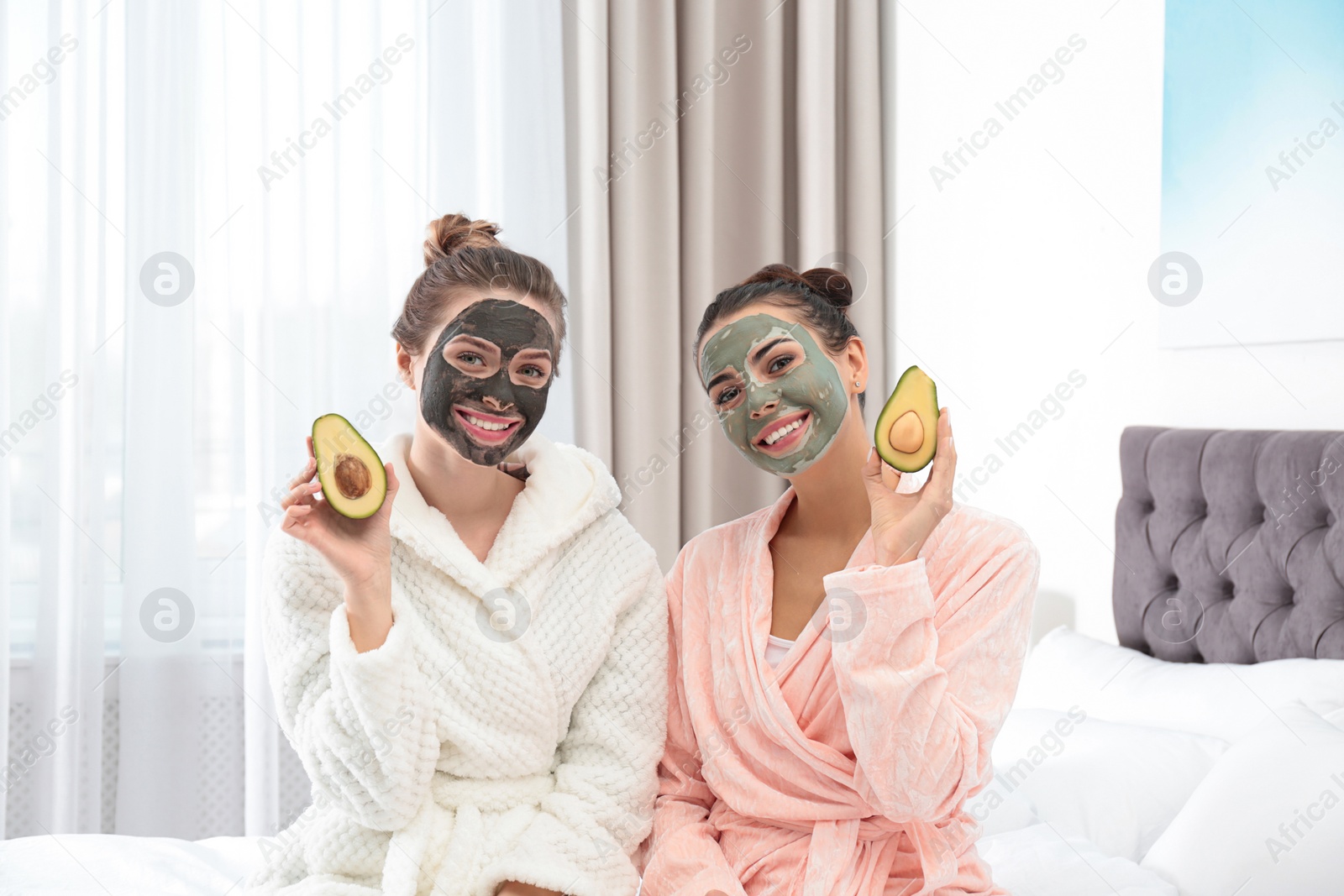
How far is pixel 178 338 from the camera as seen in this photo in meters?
2.87

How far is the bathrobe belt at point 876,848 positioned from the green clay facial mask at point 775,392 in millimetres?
449

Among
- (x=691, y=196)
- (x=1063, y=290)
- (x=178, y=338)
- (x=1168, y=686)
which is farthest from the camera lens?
(x=691, y=196)

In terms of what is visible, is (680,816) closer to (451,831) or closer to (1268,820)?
(451,831)

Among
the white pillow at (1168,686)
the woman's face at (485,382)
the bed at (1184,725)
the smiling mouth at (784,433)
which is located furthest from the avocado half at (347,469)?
the white pillow at (1168,686)

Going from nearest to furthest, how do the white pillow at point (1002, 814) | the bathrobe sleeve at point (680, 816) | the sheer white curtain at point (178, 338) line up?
1. the bathrobe sleeve at point (680, 816)
2. the white pillow at point (1002, 814)
3. the sheer white curtain at point (178, 338)

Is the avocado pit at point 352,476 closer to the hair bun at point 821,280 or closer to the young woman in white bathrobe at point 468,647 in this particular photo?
the young woman in white bathrobe at point 468,647

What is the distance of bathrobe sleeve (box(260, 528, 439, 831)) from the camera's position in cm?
130

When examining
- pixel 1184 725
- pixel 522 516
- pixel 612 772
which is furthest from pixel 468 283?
pixel 1184 725

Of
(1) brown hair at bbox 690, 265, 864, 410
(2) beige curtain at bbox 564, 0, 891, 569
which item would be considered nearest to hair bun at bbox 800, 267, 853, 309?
(1) brown hair at bbox 690, 265, 864, 410

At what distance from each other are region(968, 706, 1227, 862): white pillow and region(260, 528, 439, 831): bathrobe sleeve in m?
0.95

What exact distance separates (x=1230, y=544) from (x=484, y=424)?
1.41m

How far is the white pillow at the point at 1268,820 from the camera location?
1394 millimetres

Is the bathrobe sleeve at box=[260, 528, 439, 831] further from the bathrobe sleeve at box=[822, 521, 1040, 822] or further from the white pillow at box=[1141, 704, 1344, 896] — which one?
the white pillow at box=[1141, 704, 1344, 896]

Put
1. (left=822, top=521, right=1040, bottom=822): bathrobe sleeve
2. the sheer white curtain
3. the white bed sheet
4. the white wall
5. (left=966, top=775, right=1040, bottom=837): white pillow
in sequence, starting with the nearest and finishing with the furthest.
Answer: (left=822, top=521, right=1040, bottom=822): bathrobe sleeve < the white bed sheet < (left=966, top=775, right=1040, bottom=837): white pillow < the white wall < the sheer white curtain
